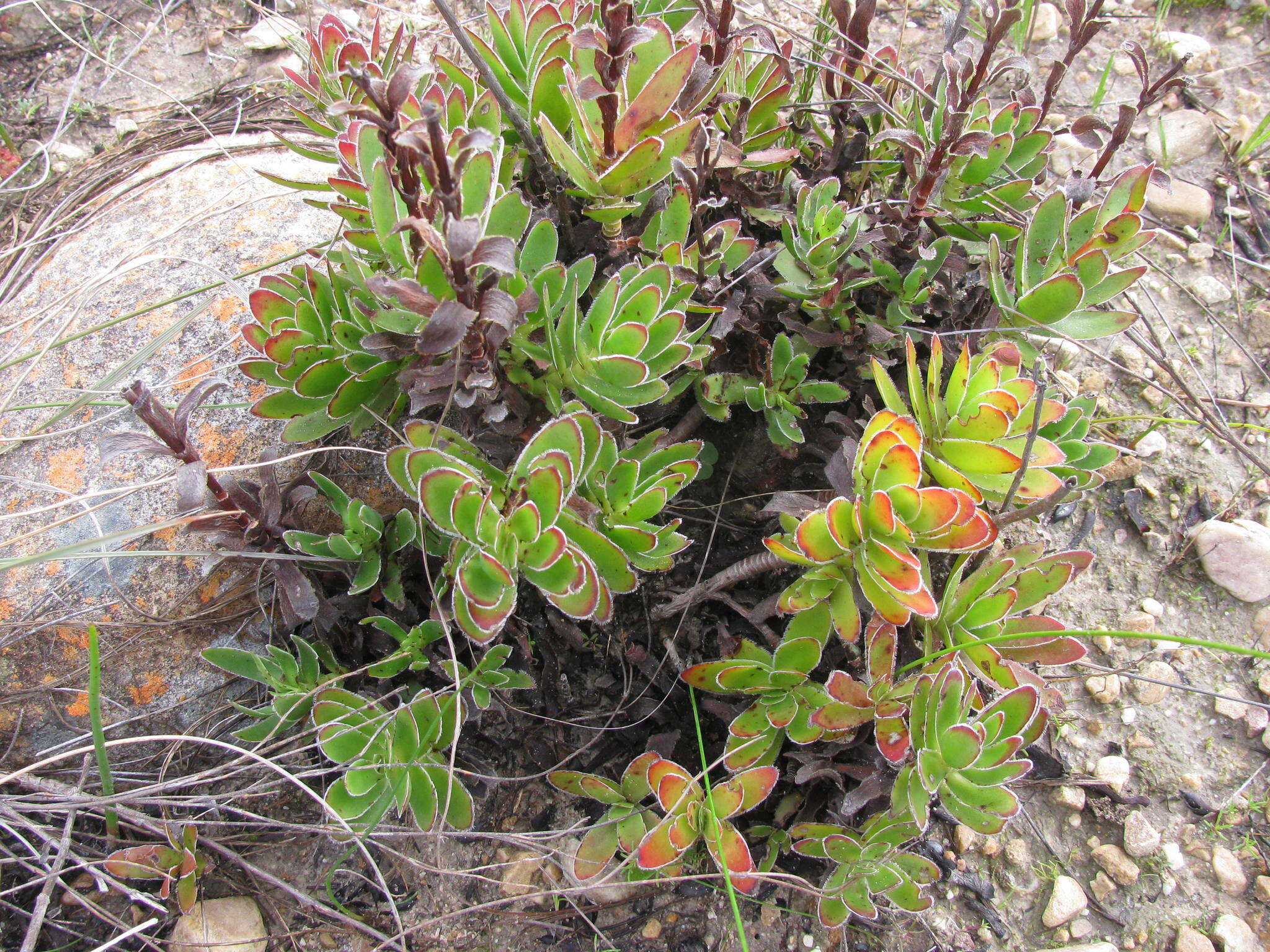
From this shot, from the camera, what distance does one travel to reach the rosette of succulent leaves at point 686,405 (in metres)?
1.76

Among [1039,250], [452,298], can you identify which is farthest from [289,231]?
[1039,250]

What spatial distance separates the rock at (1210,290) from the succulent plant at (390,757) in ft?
10.1

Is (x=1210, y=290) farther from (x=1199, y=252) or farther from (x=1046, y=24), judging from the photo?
(x=1046, y=24)

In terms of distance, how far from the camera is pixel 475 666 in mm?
2133

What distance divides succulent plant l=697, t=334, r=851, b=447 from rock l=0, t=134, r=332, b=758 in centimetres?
126

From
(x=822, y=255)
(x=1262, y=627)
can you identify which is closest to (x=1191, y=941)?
(x=1262, y=627)

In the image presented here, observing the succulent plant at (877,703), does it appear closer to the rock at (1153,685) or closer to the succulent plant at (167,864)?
the rock at (1153,685)

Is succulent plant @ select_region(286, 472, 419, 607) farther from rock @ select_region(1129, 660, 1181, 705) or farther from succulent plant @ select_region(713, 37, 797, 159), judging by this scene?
rock @ select_region(1129, 660, 1181, 705)

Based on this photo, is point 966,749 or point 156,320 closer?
point 966,749

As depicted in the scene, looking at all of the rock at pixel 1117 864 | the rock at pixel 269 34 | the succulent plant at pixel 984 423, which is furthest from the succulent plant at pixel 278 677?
the rock at pixel 269 34

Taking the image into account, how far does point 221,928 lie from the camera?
2096mm

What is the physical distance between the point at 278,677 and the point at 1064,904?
2.10m

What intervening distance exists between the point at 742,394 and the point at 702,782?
3.33ft

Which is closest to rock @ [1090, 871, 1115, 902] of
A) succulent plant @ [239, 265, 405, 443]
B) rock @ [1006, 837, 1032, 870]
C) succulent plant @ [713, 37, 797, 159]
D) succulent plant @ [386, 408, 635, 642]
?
rock @ [1006, 837, 1032, 870]
